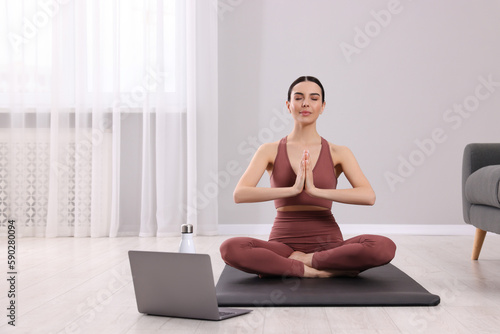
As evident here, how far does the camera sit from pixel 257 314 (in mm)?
1612

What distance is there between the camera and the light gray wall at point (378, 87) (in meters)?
3.87

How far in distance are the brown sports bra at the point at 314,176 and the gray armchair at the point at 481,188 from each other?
24.8 inches

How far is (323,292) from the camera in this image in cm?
177

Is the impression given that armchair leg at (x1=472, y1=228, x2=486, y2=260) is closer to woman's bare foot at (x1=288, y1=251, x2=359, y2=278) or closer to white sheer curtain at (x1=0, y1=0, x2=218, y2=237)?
woman's bare foot at (x1=288, y1=251, x2=359, y2=278)

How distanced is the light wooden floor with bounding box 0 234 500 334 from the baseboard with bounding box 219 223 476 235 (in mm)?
845

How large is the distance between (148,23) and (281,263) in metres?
2.39

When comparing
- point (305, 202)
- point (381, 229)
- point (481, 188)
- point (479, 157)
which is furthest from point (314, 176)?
point (381, 229)

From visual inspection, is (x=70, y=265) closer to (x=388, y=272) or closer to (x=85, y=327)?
(x=85, y=327)

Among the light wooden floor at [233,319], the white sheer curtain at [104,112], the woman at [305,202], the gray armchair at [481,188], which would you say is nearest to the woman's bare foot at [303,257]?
the woman at [305,202]

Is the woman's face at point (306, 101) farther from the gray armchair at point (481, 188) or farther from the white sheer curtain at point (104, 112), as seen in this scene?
the white sheer curtain at point (104, 112)

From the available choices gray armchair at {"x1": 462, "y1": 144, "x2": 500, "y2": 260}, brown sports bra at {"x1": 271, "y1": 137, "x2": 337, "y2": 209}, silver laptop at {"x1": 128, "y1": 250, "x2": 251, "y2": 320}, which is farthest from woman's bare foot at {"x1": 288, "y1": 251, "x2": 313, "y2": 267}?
gray armchair at {"x1": 462, "y1": 144, "x2": 500, "y2": 260}

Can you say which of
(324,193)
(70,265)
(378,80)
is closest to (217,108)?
(378,80)

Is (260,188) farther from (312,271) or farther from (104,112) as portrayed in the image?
(104,112)

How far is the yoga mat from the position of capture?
1.71 meters
